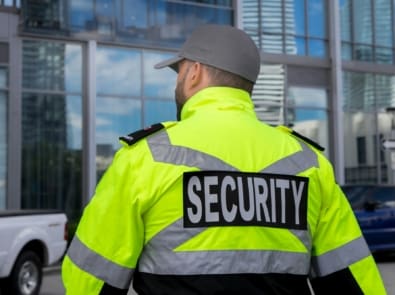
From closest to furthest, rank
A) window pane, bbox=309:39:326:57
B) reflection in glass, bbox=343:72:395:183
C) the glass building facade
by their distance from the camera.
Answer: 1. the glass building facade
2. window pane, bbox=309:39:326:57
3. reflection in glass, bbox=343:72:395:183

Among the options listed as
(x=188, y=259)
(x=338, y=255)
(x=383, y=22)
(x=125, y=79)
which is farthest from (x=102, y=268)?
(x=383, y=22)

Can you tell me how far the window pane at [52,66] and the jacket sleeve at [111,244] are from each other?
58.7ft

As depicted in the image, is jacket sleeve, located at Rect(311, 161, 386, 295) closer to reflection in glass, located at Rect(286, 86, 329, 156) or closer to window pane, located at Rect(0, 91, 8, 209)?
window pane, located at Rect(0, 91, 8, 209)

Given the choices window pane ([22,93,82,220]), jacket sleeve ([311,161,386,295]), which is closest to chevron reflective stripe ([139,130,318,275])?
jacket sleeve ([311,161,386,295])

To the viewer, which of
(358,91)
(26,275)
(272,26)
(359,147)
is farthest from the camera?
(358,91)

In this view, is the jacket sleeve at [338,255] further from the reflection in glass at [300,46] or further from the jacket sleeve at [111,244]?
the reflection in glass at [300,46]

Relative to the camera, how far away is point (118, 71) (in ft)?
67.4

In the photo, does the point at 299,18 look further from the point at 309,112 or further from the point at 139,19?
the point at 139,19

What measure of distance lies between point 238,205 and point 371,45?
80.3 feet

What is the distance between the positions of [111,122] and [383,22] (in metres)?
11.1

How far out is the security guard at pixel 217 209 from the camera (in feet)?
6.27

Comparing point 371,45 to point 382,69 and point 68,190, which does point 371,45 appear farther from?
point 68,190

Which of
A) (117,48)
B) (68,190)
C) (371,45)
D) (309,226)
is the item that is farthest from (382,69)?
(309,226)

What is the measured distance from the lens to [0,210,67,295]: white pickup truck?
30.1 feet
